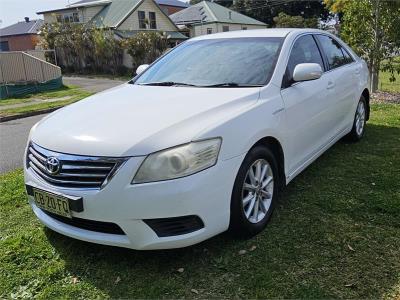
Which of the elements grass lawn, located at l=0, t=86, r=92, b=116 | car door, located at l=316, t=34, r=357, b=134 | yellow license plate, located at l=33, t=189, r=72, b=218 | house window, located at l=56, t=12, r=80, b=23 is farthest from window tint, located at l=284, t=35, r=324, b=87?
house window, located at l=56, t=12, r=80, b=23

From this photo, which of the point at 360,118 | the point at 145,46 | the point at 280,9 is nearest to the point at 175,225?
the point at 360,118

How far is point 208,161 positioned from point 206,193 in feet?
0.70

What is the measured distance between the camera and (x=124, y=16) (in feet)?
105

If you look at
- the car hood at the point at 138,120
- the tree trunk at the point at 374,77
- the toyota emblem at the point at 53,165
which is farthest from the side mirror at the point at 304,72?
the tree trunk at the point at 374,77

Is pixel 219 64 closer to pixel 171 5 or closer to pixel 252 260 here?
pixel 252 260

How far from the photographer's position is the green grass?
2.71 meters

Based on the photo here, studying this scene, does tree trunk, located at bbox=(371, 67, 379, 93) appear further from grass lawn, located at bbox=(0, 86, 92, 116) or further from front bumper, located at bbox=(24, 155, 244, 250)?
front bumper, located at bbox=(24, 155, 244, 250)

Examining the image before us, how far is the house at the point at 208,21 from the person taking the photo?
1576 inches

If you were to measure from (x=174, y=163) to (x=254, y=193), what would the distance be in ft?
2.90

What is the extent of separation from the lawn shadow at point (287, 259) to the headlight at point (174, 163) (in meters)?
0.73

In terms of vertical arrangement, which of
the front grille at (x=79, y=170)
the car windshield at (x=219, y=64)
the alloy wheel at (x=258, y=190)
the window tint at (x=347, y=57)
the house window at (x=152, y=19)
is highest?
the house window at (x=152, y=19)

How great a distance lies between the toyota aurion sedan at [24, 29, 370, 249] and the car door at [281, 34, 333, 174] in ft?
0.04

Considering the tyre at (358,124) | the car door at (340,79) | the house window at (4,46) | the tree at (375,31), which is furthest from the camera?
the house window at (4,46)

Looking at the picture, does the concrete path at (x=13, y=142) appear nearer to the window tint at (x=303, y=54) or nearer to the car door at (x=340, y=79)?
the window tint at (x=303, y=54)
